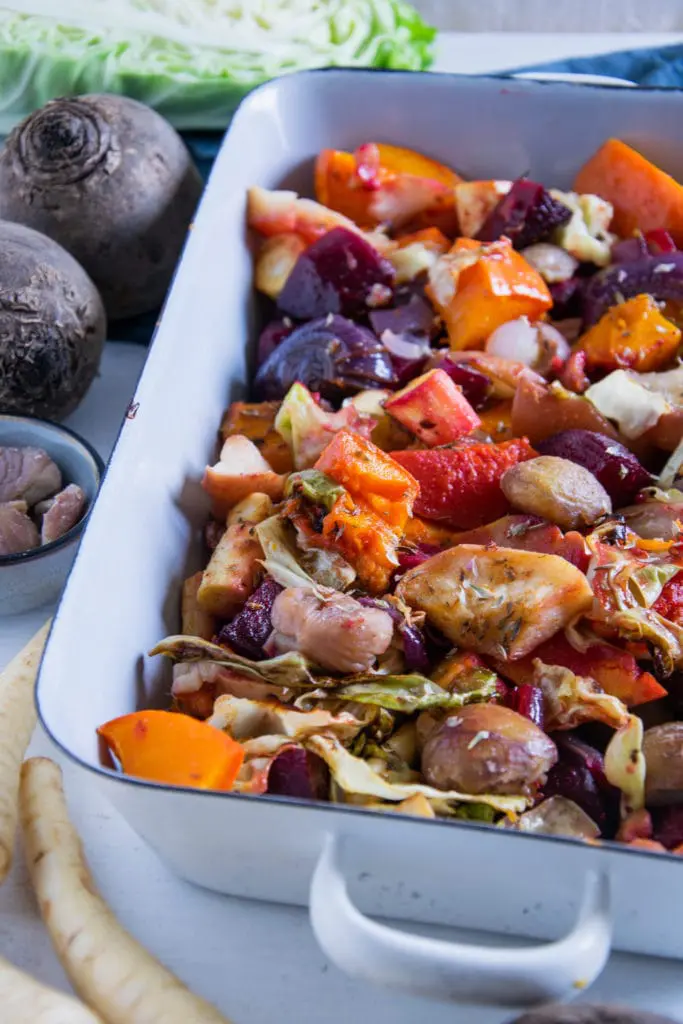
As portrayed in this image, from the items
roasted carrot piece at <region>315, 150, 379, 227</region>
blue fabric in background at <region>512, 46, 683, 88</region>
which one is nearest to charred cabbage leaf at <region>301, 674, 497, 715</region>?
roasted carrot piece at <region>315, 150, 379, 227</region>

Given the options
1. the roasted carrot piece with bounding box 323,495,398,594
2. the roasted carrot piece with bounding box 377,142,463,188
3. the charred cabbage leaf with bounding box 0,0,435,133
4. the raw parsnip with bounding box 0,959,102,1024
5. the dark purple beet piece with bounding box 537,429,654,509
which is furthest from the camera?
the charred cabbage leaf with bounding box 0,0,435,133

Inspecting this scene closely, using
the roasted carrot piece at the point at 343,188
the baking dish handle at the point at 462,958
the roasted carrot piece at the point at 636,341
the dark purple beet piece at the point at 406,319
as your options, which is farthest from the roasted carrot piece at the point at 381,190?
the baking dish handle at the point at 462,958

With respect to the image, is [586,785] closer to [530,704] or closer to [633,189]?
[530,704]

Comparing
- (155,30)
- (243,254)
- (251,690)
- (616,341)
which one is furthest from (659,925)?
(155,30)

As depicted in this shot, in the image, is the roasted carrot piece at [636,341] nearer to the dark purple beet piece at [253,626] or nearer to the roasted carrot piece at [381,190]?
the roasted carrot piece at [381,190]

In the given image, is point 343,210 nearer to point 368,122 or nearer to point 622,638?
point 368,122

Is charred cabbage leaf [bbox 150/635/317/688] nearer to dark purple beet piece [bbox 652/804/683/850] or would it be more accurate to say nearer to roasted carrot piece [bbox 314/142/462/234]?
dark purple beet piece [bbox 652/804/683/850]

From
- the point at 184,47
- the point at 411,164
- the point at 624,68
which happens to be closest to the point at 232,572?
the point at 411,164

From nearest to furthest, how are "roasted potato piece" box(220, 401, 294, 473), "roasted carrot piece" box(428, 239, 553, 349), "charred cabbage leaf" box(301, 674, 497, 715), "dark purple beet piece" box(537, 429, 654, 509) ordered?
"charred cabbage leaf" box(301, 674, 497, 715)
"dark purple beet piece" box(537, 429, 654, 509)
"roasted potato piece" box(220, 401, 294, 473)
"roasted carrot piece" box(428, 239, 553, 349)
